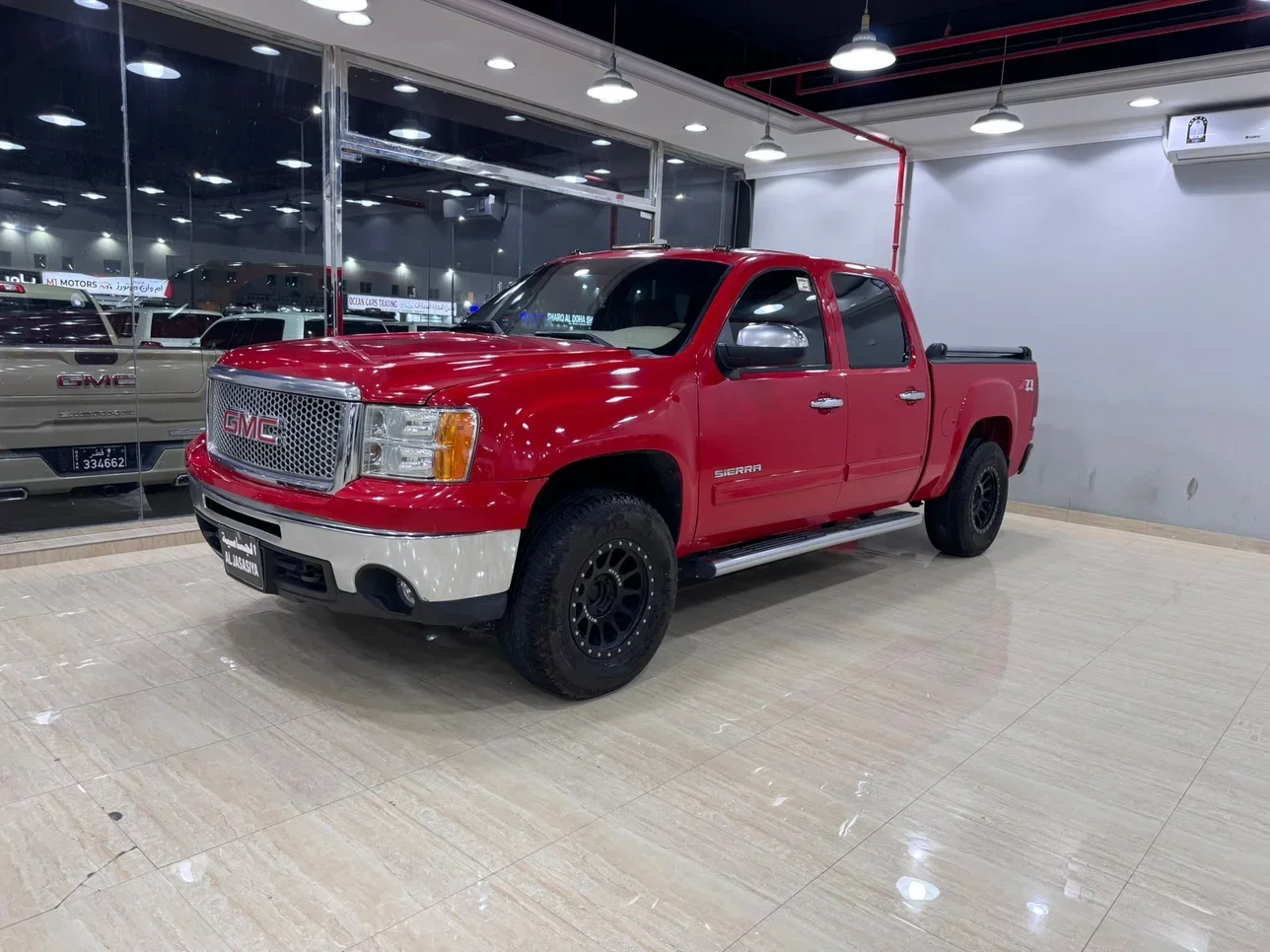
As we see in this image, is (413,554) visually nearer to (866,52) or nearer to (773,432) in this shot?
(773,432)

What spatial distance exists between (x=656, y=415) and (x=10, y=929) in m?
2.15

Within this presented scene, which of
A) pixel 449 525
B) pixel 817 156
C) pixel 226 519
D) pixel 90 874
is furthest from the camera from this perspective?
pixel 817 156

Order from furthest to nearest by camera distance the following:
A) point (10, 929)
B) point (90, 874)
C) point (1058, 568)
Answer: point (1058, 568) → point (90, 874) → point (10, 929)

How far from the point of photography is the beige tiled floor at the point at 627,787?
185 cm

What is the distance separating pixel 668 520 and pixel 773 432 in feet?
2.07

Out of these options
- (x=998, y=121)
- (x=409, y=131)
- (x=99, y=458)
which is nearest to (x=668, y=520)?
(x=99, y=458)

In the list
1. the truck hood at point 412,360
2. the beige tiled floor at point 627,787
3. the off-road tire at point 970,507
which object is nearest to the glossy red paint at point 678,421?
the truck hood at point 412,360

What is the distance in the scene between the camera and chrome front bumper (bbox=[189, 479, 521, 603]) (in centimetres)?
243

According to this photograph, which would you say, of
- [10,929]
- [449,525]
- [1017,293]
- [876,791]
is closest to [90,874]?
[10,929]

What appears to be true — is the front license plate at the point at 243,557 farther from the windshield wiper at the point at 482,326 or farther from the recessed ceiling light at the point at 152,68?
the recessed ceiling light at the point at 152,68

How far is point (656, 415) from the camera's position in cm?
295

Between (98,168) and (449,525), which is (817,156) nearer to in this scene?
(98,168)

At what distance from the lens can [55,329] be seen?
4918 millimetres

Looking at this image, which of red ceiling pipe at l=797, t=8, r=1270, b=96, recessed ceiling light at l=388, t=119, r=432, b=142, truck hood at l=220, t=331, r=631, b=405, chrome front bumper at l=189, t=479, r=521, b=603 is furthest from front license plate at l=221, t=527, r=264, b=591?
red ceiling pipe at l=797, t=8, r=1270, b=96
